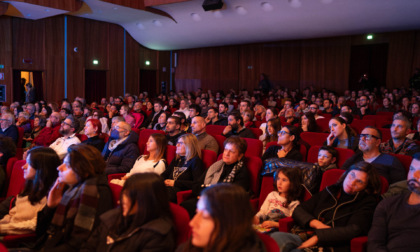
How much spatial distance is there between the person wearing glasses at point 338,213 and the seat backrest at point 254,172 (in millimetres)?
591

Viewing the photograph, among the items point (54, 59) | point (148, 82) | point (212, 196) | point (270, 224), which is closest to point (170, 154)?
point (270, 224)

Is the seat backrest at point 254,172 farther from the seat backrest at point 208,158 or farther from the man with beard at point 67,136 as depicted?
the man with beard at point 67,136

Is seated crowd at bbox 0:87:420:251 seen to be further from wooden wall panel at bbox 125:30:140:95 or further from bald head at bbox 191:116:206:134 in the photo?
wooden wall panel at bbox 125:30:140:95

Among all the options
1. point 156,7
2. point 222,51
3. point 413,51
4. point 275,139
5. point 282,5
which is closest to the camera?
point 275,139

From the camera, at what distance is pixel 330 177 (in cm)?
261

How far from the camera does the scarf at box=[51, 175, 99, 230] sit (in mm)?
2012

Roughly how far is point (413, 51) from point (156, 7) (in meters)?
7.38

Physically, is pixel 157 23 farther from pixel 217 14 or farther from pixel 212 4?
pixel 212 4

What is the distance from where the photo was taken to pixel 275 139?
403cm

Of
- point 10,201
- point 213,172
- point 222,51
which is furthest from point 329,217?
point 222,51

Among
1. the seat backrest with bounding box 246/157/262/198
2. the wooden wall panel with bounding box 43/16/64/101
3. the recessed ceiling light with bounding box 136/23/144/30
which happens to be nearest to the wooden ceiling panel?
the wooden wall panel with bounding box 43/16/64/101

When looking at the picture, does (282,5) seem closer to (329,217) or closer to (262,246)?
(329,217)

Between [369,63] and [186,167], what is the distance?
9.84 metres

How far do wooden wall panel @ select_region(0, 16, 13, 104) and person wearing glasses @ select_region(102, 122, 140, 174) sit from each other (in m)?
7.36
